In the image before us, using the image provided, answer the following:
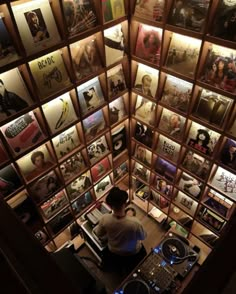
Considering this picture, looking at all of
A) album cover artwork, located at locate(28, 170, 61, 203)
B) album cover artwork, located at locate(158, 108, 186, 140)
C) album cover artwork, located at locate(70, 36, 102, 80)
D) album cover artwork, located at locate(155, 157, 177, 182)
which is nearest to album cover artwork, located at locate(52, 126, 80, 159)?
album cover artwork, located at locate(28, 170, 61, 203)

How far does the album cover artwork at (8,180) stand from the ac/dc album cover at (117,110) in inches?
38.6

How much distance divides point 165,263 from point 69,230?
3.76 feet

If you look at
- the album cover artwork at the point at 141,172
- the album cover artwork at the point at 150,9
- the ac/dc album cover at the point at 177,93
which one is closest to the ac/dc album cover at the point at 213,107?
the ac/dc album cover at the point at 177,93

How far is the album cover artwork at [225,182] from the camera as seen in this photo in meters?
2.25

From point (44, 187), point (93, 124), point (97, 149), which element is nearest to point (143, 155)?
point (97, 149)

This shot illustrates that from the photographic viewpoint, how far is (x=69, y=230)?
2.97 m

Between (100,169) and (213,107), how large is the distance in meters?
1.34

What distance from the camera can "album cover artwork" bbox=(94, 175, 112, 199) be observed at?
3.01 metres

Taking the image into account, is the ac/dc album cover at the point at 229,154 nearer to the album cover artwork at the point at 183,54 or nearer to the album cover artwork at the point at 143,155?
the album cover artwork at the point at 183,54

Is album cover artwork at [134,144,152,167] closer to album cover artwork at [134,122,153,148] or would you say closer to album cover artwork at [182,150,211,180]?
album cover artwork at [134,122,153,148]

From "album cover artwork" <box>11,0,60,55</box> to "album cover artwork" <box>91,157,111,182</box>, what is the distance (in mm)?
1378

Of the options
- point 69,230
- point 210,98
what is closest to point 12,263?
point 210,98

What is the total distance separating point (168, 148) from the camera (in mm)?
2596

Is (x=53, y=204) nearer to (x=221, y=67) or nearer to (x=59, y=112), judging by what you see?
(x=59, y=112)
